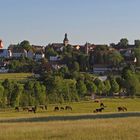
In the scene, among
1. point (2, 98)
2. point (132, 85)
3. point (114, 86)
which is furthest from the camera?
point (114, 86)

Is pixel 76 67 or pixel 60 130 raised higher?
pixel 76 67

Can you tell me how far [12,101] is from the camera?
9406cm

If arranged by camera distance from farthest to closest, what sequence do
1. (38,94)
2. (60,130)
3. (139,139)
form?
(38,94)
(60,130)
(139,139)

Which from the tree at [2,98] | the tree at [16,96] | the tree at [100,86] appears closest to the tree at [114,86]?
the tree at [100,86]

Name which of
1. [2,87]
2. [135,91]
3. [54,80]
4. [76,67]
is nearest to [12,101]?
[2,87]

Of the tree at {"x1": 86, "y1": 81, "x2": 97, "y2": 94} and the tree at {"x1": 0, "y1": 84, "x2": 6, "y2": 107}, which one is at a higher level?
the tree at {"x1": 86, "y1": 81, "x2": 97, "y2": 94}

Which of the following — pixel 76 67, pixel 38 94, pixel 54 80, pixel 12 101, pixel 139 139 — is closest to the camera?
pixel 139 139

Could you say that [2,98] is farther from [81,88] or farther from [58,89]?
[81,88]

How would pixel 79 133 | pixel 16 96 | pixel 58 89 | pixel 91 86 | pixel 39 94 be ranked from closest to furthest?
pixel 79 133, pixel 16 96, pixel 39 94, pixel 58 89, pixel 91 86

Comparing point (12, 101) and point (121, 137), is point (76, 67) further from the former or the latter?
point (121, 137)

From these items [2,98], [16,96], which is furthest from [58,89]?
[2,98]

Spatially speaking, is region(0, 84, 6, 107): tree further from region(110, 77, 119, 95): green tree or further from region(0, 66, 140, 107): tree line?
region(110, 77, 119, 95): green tree

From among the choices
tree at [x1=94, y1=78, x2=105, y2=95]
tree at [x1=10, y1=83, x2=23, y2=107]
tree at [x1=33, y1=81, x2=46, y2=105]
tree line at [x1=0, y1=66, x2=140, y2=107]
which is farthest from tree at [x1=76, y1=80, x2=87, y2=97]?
tree at [x1=10, y1=83, x2=23, y2=107]

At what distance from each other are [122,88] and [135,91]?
779cm
